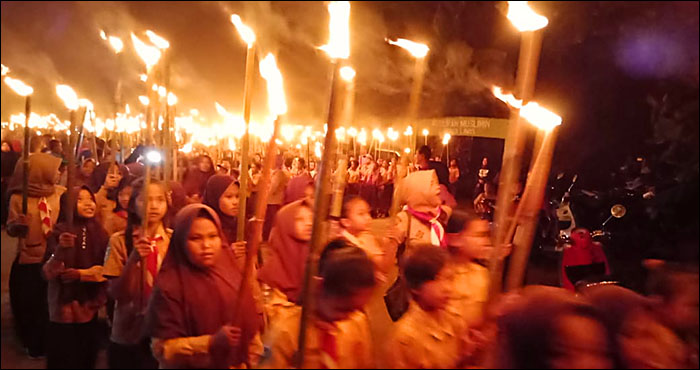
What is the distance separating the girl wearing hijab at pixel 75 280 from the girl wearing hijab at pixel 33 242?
3.27ft

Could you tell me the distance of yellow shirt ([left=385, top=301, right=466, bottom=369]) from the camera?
2.67 m

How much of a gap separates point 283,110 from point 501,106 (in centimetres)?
796

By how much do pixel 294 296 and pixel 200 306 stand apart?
86 cm

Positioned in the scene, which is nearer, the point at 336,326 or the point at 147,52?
the point at 336,326

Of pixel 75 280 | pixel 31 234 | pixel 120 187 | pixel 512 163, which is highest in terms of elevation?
pixel 512 163

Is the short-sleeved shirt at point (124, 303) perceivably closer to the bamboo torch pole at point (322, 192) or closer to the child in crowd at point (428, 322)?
the child in crowd at point (428, 322)

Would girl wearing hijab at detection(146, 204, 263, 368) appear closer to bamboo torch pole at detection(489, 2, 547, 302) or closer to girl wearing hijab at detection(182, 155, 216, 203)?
bamboo torch pole at detection(489, 2, 547, 302)

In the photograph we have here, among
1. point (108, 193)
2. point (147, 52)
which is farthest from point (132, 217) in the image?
point (108, 193)

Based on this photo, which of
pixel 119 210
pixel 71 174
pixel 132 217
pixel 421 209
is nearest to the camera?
pixel 71 174

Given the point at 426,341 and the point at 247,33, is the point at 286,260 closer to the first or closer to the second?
the point at 247,33

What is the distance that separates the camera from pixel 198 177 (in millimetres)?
6566

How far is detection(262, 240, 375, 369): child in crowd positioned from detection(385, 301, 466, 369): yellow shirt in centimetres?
13

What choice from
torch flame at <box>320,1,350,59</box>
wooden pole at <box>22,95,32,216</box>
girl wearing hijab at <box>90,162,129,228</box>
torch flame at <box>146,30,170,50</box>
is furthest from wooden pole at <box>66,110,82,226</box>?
torch flame at <box>320,1,350,59</box>

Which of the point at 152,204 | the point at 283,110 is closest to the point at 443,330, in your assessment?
the point at 283,110
